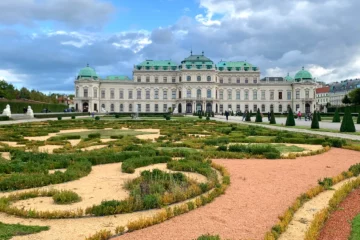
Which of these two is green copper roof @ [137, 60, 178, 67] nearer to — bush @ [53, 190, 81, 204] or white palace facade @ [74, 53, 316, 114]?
white palace facade @ [74, 53, 316, 114]

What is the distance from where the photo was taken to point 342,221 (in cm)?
469

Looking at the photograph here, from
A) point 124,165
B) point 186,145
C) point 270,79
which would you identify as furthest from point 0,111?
point 270,79

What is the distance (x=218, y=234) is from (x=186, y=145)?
340 inches

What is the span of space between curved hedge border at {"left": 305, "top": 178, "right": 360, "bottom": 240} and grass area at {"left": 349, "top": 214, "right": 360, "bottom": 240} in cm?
36

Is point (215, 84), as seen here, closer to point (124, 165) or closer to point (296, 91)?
point (296, 91)

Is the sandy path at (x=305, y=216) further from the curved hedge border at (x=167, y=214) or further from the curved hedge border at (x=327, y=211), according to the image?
the curved hedge border at (x=167, y=214)

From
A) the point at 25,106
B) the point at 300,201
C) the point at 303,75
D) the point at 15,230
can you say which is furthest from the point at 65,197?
the point at 303,75

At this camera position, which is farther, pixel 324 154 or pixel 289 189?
pixel 324 154

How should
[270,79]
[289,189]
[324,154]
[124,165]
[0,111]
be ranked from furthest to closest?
[270,79] → [0,111] → [324,154] → [124,165] → [289,189]

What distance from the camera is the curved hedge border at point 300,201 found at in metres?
4.18

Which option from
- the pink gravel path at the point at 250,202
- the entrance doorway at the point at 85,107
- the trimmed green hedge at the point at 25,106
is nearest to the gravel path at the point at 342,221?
the pink gravel path at the point at 250,202

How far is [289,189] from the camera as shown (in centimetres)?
637

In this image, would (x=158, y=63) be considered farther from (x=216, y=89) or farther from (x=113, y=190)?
(x=113, y=190)

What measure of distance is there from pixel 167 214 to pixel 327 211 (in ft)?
7.99
